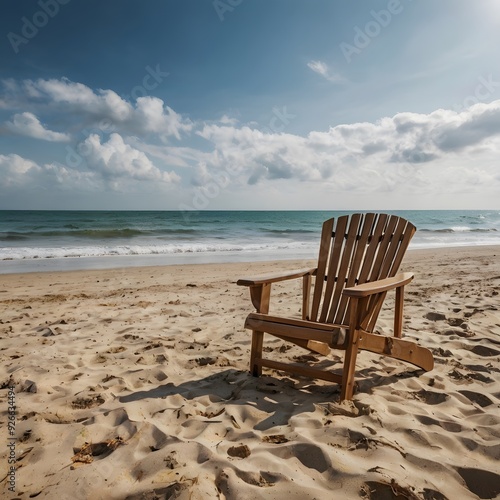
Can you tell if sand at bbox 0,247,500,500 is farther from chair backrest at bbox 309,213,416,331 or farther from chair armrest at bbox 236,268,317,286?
chair armrest at bbox 236,268,317,286

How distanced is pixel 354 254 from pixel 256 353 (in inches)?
47.1

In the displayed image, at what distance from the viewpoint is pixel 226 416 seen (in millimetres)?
2131

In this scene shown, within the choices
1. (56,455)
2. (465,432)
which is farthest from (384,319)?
(56,455)

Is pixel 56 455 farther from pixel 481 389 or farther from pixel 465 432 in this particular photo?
pixel 481 389

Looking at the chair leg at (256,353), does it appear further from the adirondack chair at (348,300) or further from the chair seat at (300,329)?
the chair seat at (300,329)

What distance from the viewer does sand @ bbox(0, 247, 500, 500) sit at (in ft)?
5.17

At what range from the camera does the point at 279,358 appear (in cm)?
312

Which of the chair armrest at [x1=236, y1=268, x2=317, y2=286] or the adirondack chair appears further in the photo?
the chair armrest at [x1=236, y1=268, x2=317, y2=286]

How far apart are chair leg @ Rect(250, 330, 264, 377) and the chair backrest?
0.57 m

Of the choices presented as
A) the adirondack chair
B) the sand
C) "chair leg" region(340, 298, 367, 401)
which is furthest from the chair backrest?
"chair leg" region(340, 298, 367, 401)

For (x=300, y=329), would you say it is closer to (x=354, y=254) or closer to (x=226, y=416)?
(x=226, y=416)

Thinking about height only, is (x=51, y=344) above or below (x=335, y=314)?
below

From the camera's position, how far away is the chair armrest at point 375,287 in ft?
7.01

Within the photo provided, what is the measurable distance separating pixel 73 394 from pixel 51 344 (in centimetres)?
116
